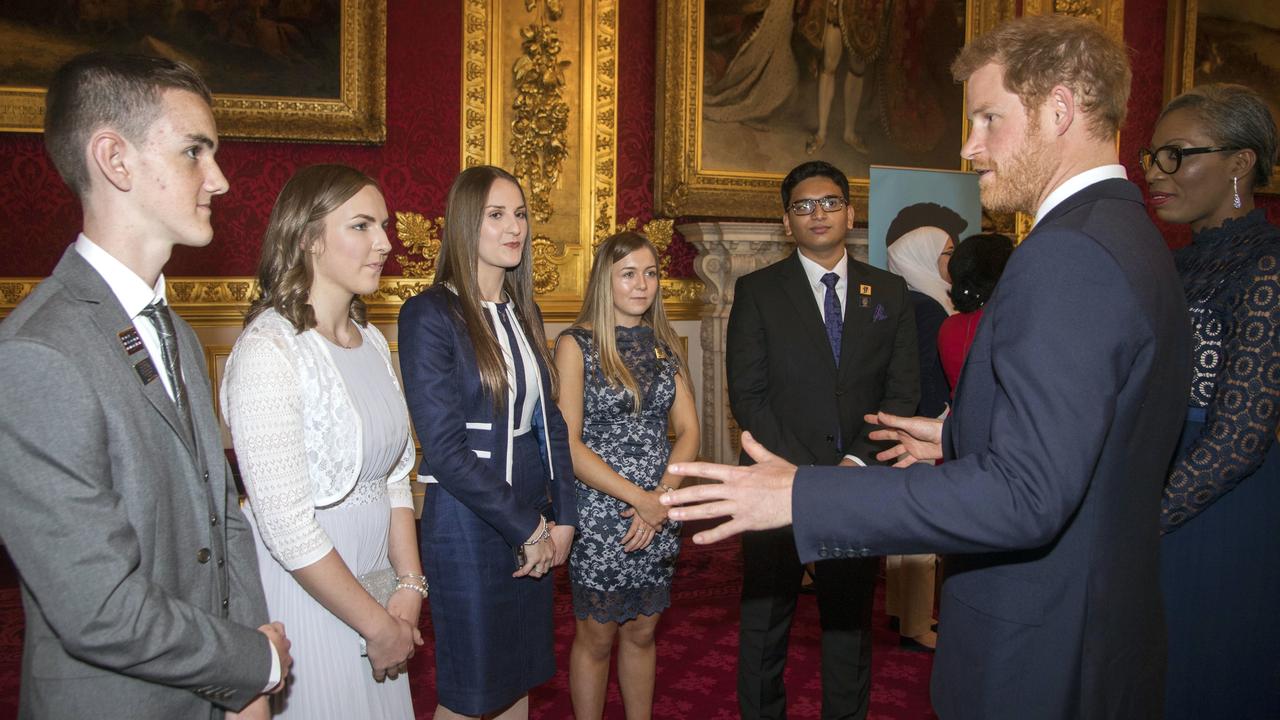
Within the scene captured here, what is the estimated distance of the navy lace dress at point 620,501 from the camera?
10.0 feet

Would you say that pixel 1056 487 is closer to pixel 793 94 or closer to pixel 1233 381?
pixel 1233 381

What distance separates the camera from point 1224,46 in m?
7.94

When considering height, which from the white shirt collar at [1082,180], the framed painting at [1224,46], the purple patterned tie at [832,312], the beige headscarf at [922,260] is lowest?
the purple patterned tie at [832,312]

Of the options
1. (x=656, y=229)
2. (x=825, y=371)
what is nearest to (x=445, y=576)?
(x=825, y=371)

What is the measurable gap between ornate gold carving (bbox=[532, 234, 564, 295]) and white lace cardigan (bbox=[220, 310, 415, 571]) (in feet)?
14.1

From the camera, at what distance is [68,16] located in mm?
5191

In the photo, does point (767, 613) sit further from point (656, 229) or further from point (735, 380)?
point (656, 229)

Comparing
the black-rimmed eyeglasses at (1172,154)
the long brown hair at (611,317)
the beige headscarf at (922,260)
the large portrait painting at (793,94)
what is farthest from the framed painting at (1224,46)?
the long brown hair at (611,317)

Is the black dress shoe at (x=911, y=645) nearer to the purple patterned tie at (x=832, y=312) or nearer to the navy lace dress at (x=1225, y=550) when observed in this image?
the purple patterned tie at (x=832, y=312)

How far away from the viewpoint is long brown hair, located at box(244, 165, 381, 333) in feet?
7.02

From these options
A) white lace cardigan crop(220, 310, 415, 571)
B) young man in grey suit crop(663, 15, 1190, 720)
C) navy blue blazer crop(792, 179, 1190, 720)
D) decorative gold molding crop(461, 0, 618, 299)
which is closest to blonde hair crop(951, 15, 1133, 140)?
young man in grey suit crop(663, 15, 1190, 720)

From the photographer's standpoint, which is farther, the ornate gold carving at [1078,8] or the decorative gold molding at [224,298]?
the ornate gold carving at [1078,8]

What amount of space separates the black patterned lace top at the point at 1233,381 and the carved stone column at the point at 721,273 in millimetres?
4179

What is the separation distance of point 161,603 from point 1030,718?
4.87ft
